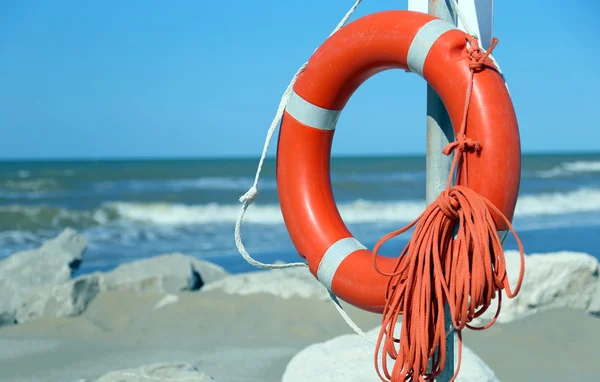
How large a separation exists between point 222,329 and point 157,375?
1261mm

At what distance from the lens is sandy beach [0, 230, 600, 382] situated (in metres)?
3.40

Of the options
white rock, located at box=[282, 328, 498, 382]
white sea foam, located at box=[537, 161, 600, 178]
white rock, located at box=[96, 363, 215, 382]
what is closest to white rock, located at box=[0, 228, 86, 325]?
white rock, located at box=[96, 363, 215, 382]

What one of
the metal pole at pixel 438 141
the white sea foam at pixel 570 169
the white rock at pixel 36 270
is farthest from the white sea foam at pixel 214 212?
the metal pole at pixel 438 141

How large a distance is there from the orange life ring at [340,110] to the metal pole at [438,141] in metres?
0.11

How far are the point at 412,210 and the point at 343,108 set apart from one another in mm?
10824

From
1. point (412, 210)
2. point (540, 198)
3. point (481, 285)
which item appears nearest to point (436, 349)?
point (481, 285)

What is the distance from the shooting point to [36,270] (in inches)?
205

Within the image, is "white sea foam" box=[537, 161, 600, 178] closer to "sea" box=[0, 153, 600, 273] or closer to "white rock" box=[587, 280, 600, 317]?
"sea" box=[0, 153, 600, 273]

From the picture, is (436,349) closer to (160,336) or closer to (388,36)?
(388,36)

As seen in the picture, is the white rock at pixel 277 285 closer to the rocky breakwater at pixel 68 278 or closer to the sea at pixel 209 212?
the rocky breakwater at pixel 68 278

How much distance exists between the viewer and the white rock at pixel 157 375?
2826 millimetres

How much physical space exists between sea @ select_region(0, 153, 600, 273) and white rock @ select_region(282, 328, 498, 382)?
3538mm

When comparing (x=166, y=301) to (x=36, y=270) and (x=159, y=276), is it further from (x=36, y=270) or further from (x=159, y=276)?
(x=36, y=270)

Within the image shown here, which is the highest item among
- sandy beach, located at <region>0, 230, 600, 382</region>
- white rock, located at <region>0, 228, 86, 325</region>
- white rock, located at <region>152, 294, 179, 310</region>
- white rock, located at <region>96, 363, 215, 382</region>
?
white rock, located at <region>96, 363, 215, 382</region>
